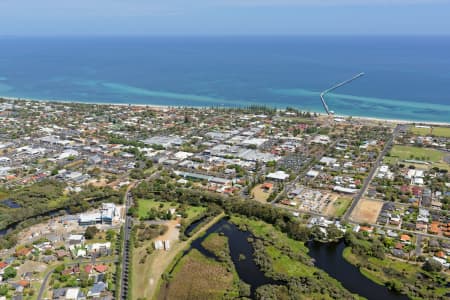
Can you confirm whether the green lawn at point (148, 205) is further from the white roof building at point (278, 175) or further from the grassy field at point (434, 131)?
the grassy field at point (434, 131)

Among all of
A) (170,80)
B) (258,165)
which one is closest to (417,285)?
(258,165)

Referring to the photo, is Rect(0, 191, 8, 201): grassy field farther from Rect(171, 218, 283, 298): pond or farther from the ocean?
the ocean

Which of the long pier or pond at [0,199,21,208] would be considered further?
the long pier

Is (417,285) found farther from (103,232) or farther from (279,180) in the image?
(103,232)

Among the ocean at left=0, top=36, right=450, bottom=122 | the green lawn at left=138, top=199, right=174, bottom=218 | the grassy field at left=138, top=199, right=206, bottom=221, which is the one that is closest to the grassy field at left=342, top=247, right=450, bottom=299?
the grassy field at left=138, top=199, right=206, bottom=221

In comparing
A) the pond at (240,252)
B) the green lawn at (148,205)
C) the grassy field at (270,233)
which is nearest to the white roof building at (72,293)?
the pond at (240,252)

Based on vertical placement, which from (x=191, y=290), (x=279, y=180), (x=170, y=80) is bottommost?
(x=191, y=290)
